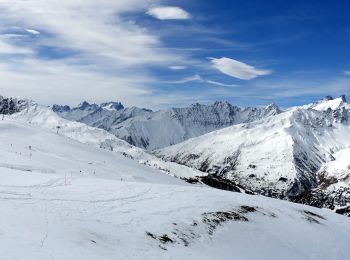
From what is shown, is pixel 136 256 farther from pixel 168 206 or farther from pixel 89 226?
pixel 168 206

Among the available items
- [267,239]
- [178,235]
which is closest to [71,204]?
[178,235]

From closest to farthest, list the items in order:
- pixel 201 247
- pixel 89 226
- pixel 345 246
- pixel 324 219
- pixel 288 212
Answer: pixel 89 226, pixel 201 247, pixel 345 246, pixel 288 212, pixel 324 219

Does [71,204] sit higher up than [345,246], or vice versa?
[71,204]

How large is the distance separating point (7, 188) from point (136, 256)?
14.7m

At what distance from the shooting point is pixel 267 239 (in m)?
39.0

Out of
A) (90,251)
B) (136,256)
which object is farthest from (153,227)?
(90,251)

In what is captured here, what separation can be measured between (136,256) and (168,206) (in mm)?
13580

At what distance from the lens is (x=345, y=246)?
45781 mm

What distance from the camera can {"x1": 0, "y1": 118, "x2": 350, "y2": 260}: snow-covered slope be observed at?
2422cm

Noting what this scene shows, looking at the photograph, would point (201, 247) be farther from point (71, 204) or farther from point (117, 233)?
point (71, 204)

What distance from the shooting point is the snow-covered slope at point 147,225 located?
79.5ft

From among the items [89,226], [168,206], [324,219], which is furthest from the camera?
[324,219]

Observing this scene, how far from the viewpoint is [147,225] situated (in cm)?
3197

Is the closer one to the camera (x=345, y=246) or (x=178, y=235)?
(x=178, y=235)
